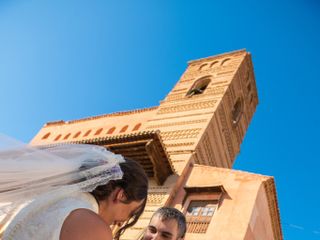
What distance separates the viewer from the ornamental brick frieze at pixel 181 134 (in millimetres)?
10664

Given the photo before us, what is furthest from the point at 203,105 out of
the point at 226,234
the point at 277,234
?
the point at 226,234

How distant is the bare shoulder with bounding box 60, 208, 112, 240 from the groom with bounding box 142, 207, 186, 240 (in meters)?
2.02

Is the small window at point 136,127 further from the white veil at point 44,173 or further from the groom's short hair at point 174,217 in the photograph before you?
the white veil at point 44,173

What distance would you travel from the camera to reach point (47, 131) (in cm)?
1822

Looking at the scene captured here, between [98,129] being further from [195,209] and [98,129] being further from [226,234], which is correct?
[226,234]

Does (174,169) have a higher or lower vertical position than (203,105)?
lower

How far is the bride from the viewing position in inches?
61.3

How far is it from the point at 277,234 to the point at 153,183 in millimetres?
3842

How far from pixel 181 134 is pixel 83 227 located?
9.39 m

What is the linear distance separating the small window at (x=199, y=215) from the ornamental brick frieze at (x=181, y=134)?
8.68ft

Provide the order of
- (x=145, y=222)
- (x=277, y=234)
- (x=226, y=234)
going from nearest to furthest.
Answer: (x=226, y=234) < (x=145, y=222) < (x=277, y=234)

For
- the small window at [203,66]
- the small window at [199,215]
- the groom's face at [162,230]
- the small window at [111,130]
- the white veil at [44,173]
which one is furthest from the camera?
the small window at [203,66]

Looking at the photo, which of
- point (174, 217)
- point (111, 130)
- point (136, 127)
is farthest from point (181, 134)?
point (174, 217)

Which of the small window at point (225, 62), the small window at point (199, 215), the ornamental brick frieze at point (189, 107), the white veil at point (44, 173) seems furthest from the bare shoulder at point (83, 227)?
the small window at point (225, 62)
